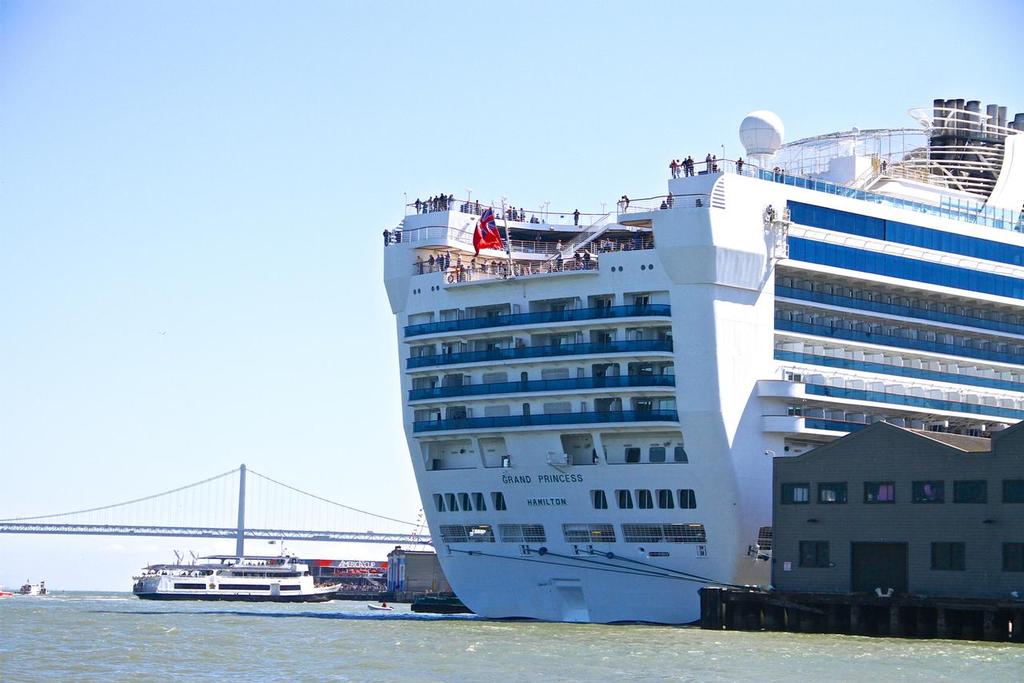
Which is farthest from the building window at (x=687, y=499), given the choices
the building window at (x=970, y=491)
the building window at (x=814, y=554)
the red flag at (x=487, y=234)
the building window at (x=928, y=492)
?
the red flag at (x=487, y=234)

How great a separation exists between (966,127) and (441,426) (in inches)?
1257

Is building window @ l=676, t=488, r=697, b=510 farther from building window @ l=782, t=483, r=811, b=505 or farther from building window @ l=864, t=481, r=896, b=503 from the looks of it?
building window @ l=864, t=481, r=896, b=503

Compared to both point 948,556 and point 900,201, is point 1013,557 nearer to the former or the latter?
point 948,556

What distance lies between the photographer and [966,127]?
9138 cm

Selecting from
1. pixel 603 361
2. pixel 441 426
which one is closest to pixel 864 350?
pixel 603 361

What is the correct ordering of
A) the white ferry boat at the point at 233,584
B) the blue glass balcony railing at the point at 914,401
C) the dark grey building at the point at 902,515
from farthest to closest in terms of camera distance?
1. the white ferry boat at the point at 233,584
2. the blue glass balcony railing at the point at 914,401
3. the dark grey building at the point at 902,515

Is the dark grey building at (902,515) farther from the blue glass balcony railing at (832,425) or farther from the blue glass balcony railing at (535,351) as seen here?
the blue glass balcony railing at (535,351)

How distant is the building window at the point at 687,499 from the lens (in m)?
70.4

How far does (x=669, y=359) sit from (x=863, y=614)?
12042 mm

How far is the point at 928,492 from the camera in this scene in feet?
217

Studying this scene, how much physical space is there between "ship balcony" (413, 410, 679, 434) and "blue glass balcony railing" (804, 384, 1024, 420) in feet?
21.2

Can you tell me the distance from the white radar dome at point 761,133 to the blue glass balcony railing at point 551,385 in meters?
12.0

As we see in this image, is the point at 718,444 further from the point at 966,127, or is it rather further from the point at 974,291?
the point at 966,127

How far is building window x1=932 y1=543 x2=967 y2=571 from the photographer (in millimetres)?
65250
